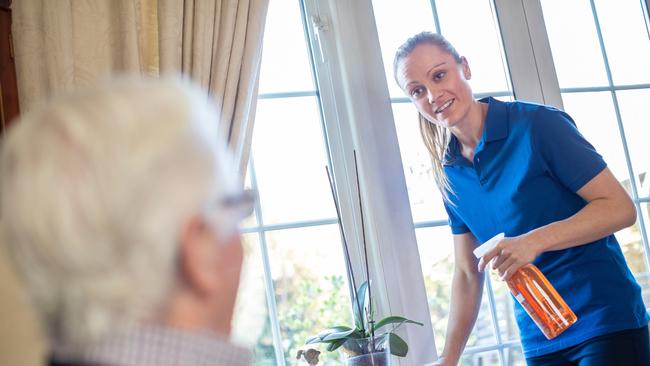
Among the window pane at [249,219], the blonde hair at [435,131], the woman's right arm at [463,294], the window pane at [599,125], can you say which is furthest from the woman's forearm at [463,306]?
the window pane at [599,125]

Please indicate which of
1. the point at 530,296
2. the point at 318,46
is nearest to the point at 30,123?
the point at 530,296

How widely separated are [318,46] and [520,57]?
2.48ft

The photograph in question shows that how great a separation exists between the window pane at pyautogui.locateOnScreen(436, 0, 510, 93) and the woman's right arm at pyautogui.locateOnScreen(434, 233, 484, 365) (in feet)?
2.35

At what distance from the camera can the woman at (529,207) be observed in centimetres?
194

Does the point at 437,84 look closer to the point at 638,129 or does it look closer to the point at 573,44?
the point at 573,44

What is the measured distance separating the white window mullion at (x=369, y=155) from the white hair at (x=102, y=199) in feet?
5.87

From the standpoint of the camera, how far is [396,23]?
9.11 ft

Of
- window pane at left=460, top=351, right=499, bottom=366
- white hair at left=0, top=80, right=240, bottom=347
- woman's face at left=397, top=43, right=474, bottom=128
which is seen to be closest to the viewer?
white hair at left=0, top=80, right=240, bottom=347

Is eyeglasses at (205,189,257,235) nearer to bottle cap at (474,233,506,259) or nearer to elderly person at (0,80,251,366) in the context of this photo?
elderly person at (0,80,251,366)

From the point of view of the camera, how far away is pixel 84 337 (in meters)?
0.75

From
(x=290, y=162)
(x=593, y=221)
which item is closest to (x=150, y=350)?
(x=593, y=221)

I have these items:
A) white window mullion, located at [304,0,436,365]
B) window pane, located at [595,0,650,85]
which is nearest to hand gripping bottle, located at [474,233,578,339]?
white window mullion, located at [304,0,436,365]

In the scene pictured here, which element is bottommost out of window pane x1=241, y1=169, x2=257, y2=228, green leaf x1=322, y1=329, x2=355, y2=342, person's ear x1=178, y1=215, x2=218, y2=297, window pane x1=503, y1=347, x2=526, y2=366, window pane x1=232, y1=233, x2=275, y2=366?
window pane x1=503, y1=347, x2=526, y2=366

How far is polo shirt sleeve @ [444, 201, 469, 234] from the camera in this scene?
7.76 ft
